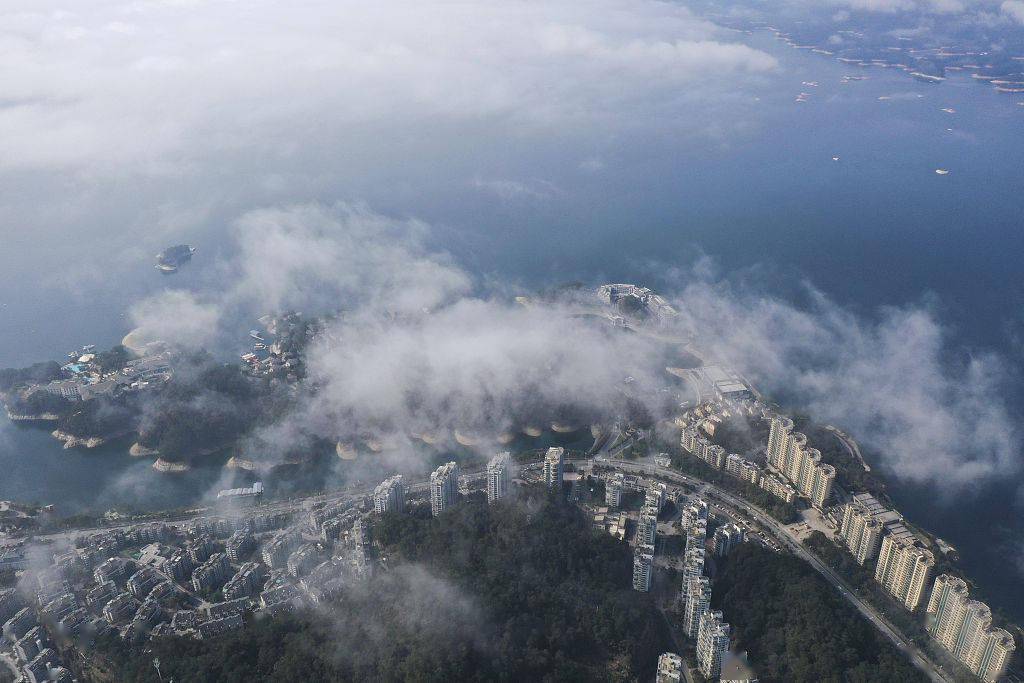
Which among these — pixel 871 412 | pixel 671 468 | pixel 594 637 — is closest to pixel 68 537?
pixel 594 637

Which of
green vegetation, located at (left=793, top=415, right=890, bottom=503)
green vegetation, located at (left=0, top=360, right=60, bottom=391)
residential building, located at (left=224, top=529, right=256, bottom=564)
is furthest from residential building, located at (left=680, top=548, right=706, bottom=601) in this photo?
green vegetation, located at (left=0, top=360, right=60, bottom=391)

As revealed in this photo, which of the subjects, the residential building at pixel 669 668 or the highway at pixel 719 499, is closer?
the residential building at pixel 669 668

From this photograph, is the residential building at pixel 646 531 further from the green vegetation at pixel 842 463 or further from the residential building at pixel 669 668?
the green vegetation at pixel 842 463

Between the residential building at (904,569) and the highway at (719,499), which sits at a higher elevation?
the residential building at (904,569)

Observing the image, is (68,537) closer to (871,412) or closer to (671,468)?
(671,468)

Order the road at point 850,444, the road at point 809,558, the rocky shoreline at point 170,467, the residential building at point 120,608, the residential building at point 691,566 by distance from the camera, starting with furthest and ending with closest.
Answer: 1. the rocky shoreline at point 170,467
2. the road at point 850,444
3. the residential building at point 691,566
4. the residential building at point 120,608
5. the road at point 809,558

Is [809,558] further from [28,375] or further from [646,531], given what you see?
[28,375]

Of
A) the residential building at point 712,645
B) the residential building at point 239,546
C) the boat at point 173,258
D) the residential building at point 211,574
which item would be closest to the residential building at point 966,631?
the residential building at point 712,645

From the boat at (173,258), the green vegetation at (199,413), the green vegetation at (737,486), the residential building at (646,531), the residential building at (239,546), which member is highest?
the residential building at (646,531)
